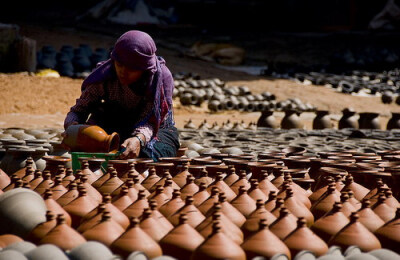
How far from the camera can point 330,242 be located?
3090 millimetres

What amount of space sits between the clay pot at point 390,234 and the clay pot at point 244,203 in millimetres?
617

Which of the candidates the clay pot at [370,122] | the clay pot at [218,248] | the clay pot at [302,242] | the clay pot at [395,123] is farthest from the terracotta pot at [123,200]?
the clay pot at [395,123]

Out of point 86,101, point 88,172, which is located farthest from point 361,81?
point 88,172

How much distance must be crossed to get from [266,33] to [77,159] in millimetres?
15029

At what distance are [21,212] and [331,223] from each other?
138 centimetres

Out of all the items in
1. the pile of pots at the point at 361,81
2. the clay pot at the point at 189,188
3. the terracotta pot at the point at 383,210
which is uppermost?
the terracotta pot at the point at 383,210

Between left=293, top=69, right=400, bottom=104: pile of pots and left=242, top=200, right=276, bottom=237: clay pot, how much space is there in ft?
34.3

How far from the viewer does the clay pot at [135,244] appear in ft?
9.09

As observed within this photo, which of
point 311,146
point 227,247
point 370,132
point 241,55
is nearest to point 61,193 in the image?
A: point 227,247

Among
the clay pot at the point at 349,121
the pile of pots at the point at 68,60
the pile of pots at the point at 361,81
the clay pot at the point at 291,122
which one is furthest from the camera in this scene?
the pile of pots at the point at 361,81

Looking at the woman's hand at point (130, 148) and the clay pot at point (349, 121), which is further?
the clay pot at point (349, 121)

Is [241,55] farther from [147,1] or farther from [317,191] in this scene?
[317,191]

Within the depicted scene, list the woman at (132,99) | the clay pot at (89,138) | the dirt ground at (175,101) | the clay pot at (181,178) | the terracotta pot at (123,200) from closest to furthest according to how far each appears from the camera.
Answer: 1. the terracotta pot at (123,200)
2. the clay pot at (181,178)
3. the clay pot at (89,138)
4. the woman at (132,99)
5. the dirt ground at (175,101)

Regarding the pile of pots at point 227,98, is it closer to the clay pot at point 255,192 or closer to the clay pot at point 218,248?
the clay pot at point 255,192
